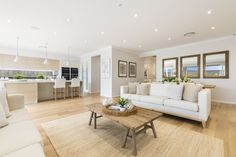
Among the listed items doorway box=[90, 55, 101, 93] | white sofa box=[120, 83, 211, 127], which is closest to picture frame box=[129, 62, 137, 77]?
doorway box=[90, 55, 101, 93]

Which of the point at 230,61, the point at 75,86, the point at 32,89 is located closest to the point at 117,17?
the point at 75,86

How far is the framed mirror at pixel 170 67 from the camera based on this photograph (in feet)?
20.9

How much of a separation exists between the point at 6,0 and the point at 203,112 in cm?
476

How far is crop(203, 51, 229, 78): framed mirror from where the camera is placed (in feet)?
16.1

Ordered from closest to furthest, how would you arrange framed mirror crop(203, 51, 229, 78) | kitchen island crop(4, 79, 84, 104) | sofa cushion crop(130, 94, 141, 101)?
1. sofa cushion crop(130, 94, 141, 101)
2. kitchen island crop(4, 79, 84, 104)
3. framed mirror crop(203, 51, 229, 78)

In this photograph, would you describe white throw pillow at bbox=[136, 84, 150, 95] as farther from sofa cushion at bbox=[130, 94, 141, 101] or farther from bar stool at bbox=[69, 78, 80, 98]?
bar stool at bbox=[69, 78, 80, 98]

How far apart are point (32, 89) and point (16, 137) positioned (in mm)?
4379

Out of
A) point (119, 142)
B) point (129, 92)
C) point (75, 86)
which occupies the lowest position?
point (119, 142)

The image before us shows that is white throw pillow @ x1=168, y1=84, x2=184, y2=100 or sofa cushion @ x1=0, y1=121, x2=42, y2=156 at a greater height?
white throw pillow @ x1=168, y1=84, x2=184, y2=100

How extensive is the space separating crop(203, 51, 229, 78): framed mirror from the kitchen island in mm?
7005

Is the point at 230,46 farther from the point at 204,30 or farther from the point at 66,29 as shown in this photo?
the point at 66,29

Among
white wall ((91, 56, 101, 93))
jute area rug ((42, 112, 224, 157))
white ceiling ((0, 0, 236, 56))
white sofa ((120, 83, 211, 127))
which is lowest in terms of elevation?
jute area rug ((42, 112, 224, 157))

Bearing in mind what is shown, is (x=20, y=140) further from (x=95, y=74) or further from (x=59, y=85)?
(x=95, y=74)

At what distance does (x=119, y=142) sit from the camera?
2.04m
